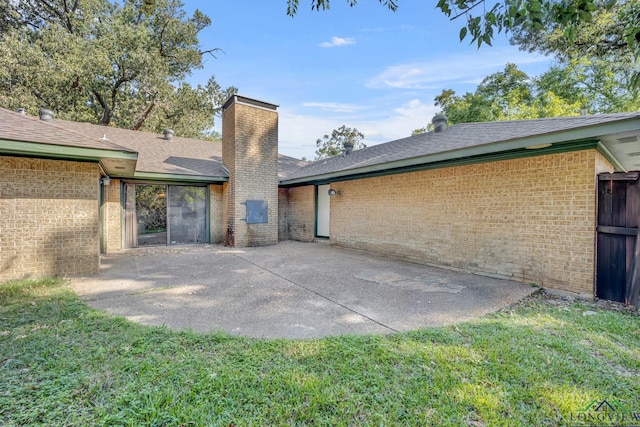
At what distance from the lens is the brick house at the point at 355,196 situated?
454 centimetres

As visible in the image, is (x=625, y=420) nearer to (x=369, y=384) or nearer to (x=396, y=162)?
Result: (x=369, y=384)

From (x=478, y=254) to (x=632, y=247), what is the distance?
7.22 feet

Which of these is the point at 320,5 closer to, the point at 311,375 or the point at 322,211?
the point at 311,375

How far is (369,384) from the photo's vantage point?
2133 millimetres

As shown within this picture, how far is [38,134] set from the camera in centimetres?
478

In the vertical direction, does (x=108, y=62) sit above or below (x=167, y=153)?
above

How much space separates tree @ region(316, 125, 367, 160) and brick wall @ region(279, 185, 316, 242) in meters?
20.0

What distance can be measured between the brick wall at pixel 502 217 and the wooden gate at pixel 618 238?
0.16 m

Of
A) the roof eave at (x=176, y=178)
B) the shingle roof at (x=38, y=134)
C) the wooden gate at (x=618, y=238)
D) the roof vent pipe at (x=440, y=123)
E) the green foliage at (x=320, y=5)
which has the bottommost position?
the wooden gate at (x=618, y=238)

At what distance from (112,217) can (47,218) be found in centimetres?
385

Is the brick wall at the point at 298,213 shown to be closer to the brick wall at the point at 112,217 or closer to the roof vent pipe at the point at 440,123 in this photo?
the roof vent pipe at the point at 440,123

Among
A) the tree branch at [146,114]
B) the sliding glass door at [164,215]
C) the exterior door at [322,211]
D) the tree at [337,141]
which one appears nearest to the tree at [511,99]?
the tree at [337,141]

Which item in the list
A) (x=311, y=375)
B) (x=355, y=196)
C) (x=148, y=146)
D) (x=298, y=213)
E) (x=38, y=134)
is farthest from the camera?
(x=298, y=213)

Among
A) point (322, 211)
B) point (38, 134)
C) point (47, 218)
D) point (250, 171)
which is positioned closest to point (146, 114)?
point (250, 171)
